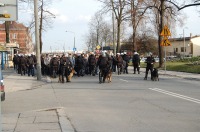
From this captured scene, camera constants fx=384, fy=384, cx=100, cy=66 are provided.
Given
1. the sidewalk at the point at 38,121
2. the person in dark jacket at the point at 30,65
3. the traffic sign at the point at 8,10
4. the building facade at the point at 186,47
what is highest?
the building facade at the point at 186,47

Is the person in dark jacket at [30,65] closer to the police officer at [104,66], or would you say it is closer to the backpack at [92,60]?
the backpack at [92,60]

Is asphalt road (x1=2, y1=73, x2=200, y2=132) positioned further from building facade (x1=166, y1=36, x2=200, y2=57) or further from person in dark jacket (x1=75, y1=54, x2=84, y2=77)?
building facade (x1=166, y1=36, x2=200, y2=57)

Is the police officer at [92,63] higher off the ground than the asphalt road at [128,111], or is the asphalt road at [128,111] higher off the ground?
the police officer at [92,63]

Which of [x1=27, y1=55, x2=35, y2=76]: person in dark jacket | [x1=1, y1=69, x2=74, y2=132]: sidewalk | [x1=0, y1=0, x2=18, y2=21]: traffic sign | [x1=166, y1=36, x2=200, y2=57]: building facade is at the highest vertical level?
[x1=166, y1=36, x2=200, y2=57]: building facade

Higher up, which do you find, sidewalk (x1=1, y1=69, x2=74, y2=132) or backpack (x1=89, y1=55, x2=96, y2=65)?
backpack (x1=89, y1=55, x2=96, y2=65)

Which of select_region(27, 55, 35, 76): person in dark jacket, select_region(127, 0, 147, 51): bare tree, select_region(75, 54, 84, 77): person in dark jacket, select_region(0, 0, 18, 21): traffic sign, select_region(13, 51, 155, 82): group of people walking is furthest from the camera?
select_region(127, 0, 147, 51): bare tree

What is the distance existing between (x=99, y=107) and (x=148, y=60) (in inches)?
489

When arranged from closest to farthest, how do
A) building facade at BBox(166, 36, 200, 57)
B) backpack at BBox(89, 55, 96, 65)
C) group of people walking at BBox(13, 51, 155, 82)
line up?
group of people walking at BBox(13, 51, 155, 82) → backpack at BBox(89, 55, 96, 65) → building facade at BBox(166, 36, 200, 57)

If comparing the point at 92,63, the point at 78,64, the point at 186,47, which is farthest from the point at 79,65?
the point at 186,47

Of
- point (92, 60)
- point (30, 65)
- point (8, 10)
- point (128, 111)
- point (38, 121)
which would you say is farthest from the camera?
point (30, 65)

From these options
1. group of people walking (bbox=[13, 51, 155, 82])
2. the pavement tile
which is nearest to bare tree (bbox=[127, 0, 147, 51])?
group of people walking (bbox=[13, 51, 155, 82])

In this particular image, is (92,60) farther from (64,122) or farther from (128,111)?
(64,122)

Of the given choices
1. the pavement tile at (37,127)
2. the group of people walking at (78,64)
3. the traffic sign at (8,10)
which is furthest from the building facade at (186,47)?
the traffic sign at (8,10)

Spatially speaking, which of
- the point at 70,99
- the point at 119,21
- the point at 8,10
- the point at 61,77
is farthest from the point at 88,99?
the point at 119,21
